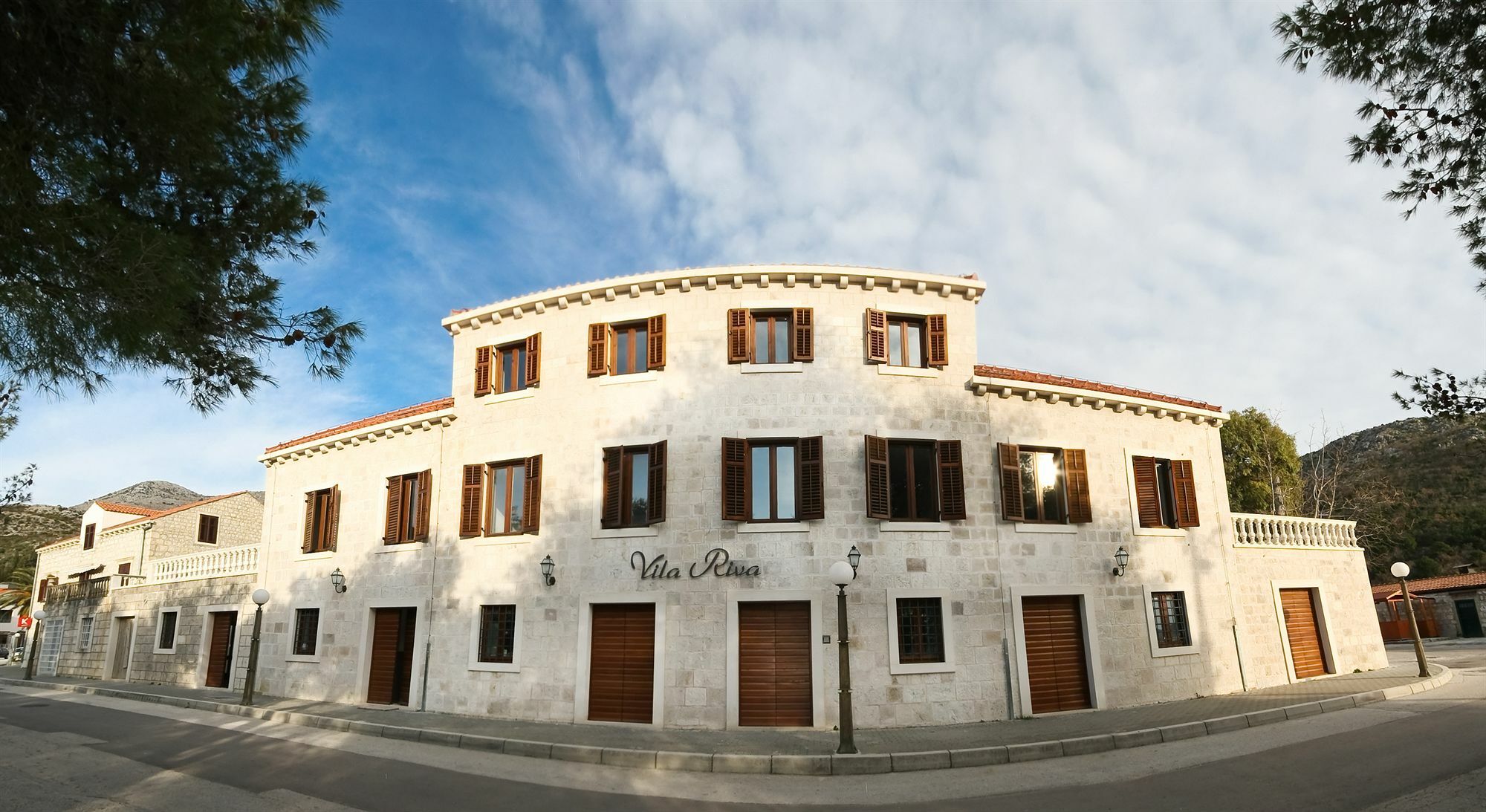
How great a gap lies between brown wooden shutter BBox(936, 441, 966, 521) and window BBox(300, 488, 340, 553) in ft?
51.5

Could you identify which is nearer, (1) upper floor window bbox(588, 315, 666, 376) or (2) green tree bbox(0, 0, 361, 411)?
(2) green tree bbox(0, 0, 361, 411)

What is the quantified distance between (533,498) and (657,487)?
10.1 feet

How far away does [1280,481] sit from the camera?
36.4 m

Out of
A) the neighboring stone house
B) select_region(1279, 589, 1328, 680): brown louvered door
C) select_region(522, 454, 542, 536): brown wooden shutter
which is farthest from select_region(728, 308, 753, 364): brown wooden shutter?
the neighboring stone house

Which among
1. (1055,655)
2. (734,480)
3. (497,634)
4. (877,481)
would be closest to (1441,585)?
(1055,655)

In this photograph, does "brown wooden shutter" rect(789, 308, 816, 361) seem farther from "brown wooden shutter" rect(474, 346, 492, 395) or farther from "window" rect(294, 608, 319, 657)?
"window" rect(294, 608, 319, 657)

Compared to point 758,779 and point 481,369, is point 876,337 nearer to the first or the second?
point 758,779

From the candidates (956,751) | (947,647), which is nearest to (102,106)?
(956,751)

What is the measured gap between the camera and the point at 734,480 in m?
15.8

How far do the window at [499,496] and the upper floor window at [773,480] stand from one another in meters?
4.55

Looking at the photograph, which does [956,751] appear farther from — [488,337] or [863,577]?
[488,337]

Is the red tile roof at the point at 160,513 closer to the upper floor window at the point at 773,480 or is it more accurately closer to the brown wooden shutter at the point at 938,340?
the upper floor window at the point at 773,480

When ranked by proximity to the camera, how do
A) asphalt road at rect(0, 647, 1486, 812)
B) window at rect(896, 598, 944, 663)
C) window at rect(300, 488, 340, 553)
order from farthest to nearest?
window at rect(300, 488, 340, 553)
window at rect(896, 598, 944, 663)
asphalt road at rect(0, 647, 1486, 812)

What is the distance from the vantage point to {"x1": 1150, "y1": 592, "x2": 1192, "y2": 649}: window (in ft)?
57.2
